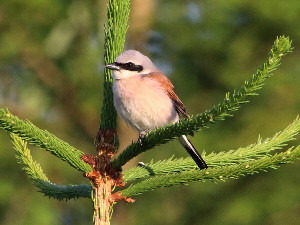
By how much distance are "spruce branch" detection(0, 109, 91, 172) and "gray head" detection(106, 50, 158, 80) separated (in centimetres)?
98

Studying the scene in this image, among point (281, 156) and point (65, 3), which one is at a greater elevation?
point (65, 3)

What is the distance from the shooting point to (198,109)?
334 inches

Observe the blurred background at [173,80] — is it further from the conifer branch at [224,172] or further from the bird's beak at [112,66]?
the conifer branch at [224,172]

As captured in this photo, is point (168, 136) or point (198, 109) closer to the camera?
point (168, 136)

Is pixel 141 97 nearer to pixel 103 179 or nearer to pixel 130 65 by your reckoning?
pixel 130 65

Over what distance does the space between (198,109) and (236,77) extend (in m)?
0.97

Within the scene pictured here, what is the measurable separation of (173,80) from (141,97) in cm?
425

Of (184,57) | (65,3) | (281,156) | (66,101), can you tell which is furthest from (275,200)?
(281,156)

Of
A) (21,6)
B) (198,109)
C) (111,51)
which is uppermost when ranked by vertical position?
(21,6)

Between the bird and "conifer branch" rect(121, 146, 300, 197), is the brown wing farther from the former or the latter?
"conifer branch" rect(121, 146, 300, 197)

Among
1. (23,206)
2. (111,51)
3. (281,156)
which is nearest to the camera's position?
(281,156)

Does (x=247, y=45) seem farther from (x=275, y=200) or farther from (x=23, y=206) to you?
(x=23, y=206)

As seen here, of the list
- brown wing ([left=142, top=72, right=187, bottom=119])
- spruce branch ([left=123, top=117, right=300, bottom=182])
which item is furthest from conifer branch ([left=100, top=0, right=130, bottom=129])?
brown wing ([left=142, top=72, right=187, bottom=119])

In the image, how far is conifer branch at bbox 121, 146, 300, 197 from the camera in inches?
94.3
